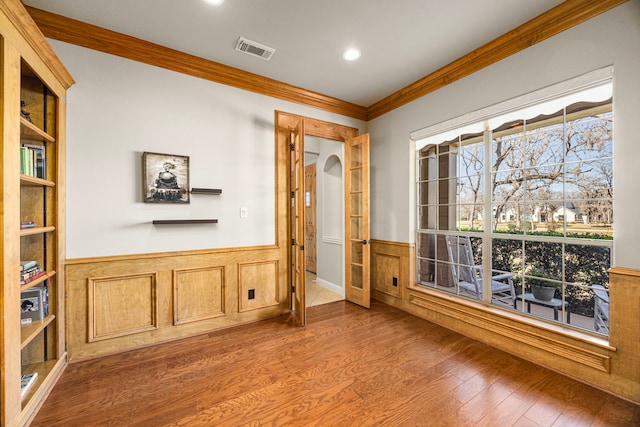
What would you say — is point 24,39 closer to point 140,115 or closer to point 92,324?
point 140,115

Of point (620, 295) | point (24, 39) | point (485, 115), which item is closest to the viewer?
point (24, 39)

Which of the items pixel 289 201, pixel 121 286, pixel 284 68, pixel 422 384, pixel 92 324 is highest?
pixel 284 68

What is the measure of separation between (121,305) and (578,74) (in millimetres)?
4269

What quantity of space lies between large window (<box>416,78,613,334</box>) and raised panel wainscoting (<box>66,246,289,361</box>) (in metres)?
2.09

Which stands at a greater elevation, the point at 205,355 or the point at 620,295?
the point at 620,295

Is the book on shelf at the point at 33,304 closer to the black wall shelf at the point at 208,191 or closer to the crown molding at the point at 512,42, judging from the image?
the black wall shelf at the point at 208,191

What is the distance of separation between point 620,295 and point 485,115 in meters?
1.78

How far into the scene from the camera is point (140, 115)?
8.30 ft

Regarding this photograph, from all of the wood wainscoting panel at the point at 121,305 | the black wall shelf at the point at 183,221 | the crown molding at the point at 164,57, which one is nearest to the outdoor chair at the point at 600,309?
the crown molding at the point at 164,57

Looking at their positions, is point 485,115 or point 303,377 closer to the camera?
point 303,377

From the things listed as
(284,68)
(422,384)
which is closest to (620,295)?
→ (422,384)

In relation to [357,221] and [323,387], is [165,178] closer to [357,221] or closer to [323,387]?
[323,387]

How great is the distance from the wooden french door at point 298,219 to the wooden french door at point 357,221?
0.93 meters

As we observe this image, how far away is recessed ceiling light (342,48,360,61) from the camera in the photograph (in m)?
2.59
